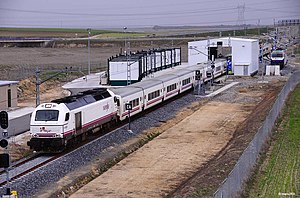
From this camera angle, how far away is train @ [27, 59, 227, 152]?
97.6ft

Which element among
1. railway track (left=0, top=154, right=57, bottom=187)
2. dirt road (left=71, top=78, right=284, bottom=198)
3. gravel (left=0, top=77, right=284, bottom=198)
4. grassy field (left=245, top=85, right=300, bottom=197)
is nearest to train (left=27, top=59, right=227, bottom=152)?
railway track (left=0, top=154, right=57, bottom=187)

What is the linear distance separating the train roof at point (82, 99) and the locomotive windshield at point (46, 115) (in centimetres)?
98

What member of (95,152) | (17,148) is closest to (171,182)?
(95,152)

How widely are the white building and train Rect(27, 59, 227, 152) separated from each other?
30075 mm

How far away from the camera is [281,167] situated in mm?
26375

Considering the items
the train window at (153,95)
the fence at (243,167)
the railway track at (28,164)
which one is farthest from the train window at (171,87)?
the railway track at (28,164)

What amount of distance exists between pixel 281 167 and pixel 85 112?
11.4 metres

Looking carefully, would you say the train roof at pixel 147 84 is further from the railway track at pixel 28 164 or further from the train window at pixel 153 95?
the railway track at pixel 28 164

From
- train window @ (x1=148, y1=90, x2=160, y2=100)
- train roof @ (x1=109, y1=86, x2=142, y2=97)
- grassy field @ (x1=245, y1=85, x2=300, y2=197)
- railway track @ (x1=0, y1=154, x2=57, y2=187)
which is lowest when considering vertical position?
railway track @ (x1=0, y1=154, x2=57, y2=187)

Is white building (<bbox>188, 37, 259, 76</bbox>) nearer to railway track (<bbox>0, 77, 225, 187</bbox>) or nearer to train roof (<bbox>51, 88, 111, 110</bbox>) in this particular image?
train roof (<bbox>51, 88, 111, 110</bbox>)

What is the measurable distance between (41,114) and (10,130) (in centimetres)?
599

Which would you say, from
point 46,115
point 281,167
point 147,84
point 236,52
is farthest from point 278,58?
point 281,167

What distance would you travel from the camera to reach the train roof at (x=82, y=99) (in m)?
31.3

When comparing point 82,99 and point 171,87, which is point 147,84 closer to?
point 171,87
